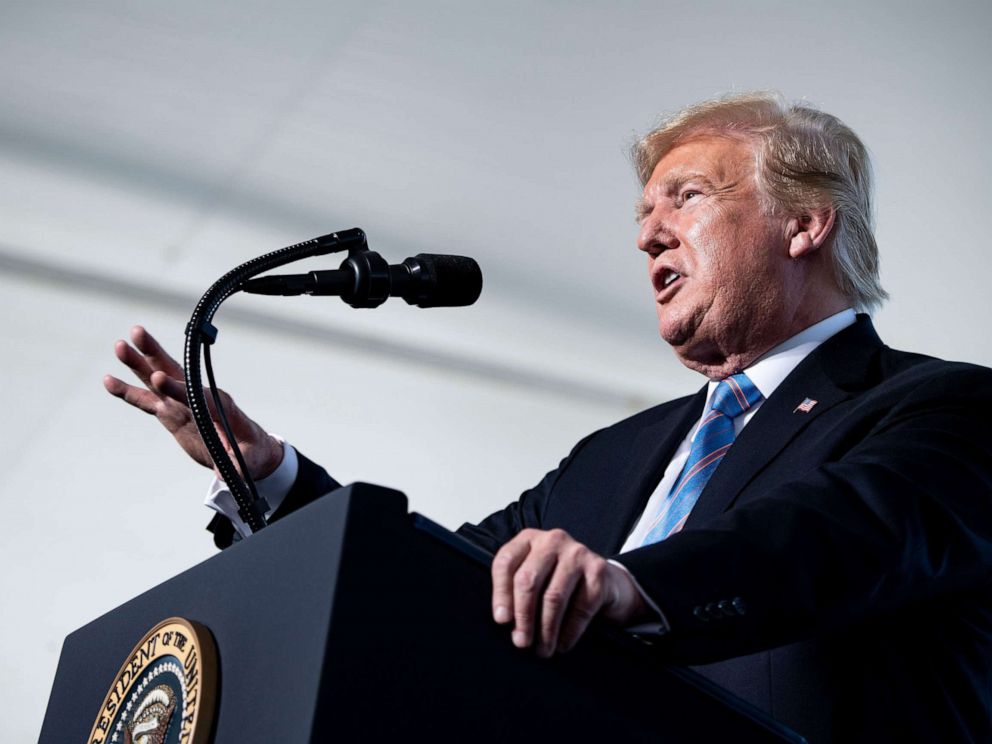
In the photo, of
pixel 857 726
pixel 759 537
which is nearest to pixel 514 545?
pixel 759 537

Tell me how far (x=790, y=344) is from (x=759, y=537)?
107 centimetres

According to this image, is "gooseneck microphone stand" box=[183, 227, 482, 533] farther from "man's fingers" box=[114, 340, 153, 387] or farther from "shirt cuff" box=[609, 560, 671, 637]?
"shirt cuff" box=[609, 560, 671, 637]

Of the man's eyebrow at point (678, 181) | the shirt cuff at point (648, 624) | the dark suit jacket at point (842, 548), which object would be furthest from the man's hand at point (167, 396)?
the man's eyebrow at point (678, 181)

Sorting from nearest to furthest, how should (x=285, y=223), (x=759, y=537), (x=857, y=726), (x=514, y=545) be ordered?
(x=514, y=545) < (x=759, y=537) < (x=857, y=726) < (x=285, y=223)

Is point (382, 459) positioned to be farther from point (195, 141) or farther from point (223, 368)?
point (195, 141)

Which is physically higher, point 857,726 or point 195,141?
point 195,141

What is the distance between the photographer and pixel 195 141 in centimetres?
318

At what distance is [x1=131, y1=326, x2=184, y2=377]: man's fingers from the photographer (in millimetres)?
1502

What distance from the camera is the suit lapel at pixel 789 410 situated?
1562 millimetres

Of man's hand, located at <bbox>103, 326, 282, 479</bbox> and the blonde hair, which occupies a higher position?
the blonde hair

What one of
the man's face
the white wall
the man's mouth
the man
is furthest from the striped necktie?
the white wall

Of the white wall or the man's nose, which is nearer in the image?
the man's nose

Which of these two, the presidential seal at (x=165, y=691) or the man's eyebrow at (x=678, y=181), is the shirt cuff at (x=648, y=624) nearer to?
the presidential seal at (x=165, y=691)

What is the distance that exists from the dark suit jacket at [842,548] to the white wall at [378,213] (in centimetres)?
135
